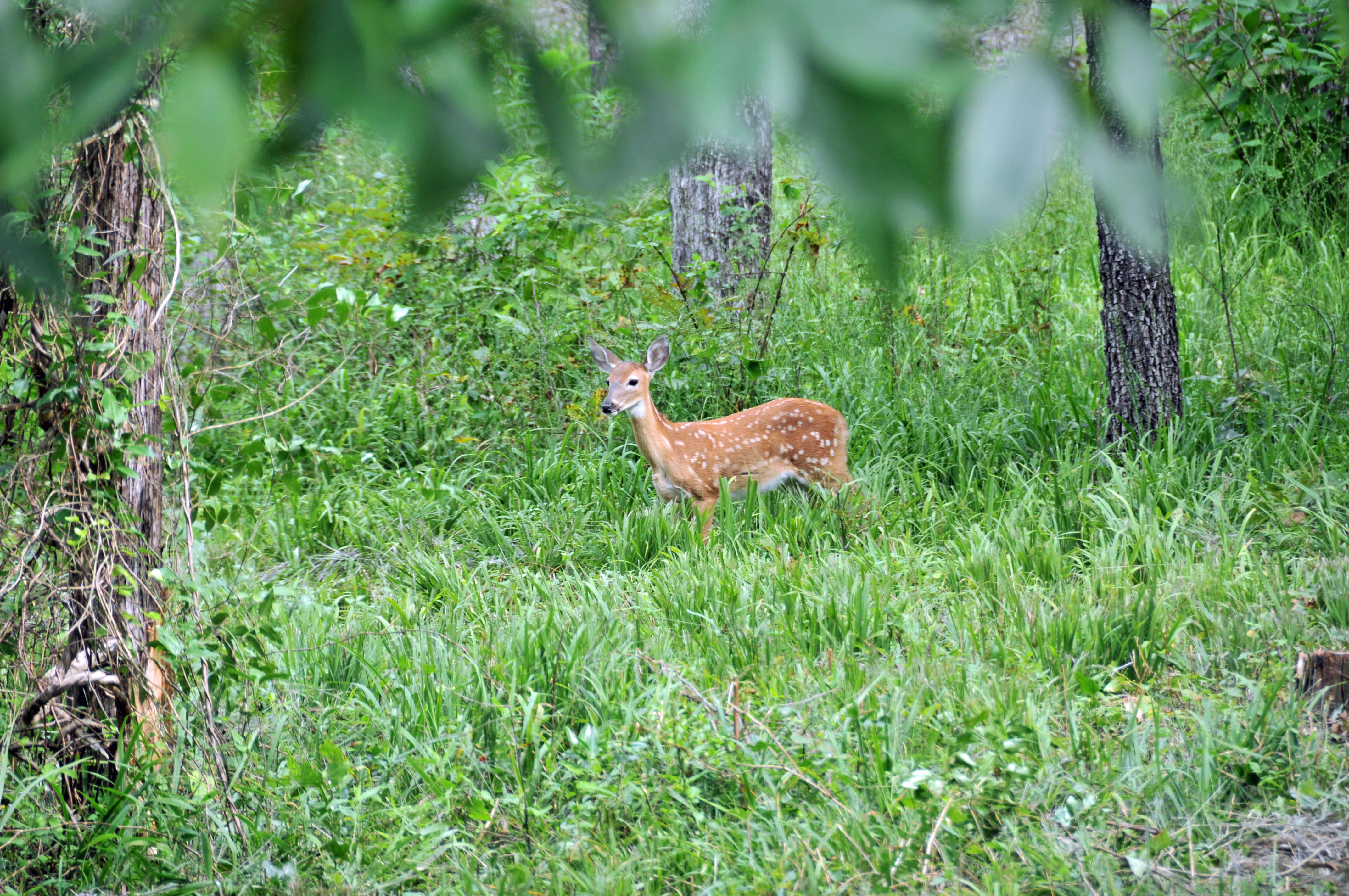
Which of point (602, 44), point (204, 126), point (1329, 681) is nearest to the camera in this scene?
point (204, 126)

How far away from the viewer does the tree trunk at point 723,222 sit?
6.46 m

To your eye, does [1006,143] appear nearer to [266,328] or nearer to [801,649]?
[266,328]

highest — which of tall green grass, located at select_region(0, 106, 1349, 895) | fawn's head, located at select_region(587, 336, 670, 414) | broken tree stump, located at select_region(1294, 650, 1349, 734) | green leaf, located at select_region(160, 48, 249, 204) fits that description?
green leaf, located at select_region(160, 48, 249, 204)

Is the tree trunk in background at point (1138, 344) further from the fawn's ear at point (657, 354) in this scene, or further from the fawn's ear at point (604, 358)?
the fawn's ear at point (604, 358)

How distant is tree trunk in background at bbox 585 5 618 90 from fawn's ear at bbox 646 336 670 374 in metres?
5.17

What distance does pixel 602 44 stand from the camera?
733mm

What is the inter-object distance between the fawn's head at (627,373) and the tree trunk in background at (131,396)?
2723 millimetres

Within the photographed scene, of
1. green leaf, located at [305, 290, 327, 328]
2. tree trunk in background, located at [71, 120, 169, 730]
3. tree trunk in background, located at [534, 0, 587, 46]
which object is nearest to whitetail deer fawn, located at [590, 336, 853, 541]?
green leaf, located at [305, 290, 327, 328]

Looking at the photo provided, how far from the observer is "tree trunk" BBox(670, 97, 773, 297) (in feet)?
21.2

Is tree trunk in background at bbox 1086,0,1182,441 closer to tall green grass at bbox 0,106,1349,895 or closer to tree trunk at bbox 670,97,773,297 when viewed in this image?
tall green grass at bbox 0,106,1349,895

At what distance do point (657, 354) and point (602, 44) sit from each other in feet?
17.5

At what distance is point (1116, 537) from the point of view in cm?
448

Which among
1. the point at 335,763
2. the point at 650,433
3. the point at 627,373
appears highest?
the point at 627,373

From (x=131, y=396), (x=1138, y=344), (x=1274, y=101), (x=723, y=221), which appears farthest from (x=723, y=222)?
(x=131, y=396)
